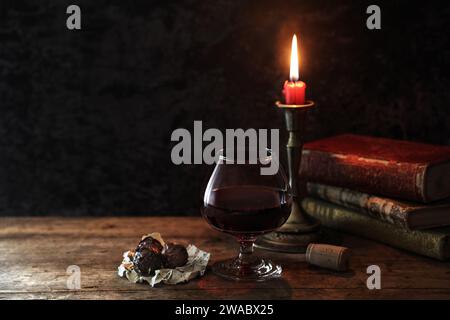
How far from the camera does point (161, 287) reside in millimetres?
1264

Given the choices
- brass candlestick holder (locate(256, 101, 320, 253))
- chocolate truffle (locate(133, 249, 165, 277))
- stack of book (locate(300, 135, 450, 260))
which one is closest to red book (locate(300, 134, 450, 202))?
stack of book (locate(300, 135, 450, 260))

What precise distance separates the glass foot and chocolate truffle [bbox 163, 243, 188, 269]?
0.07 meters

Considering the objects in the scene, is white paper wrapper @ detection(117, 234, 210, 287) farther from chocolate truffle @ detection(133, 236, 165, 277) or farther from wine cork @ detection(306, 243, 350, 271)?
wine cork @ detection(306, 243, 350, 271)

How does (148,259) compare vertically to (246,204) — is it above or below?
below

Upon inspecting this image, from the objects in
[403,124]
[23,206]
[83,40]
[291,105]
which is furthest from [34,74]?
[403,124]

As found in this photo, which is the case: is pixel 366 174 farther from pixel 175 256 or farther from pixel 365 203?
pixel 175 256

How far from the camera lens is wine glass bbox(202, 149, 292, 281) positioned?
129 cm

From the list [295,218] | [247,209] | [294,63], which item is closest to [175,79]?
[294,63]

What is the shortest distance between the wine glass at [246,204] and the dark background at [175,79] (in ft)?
1.57

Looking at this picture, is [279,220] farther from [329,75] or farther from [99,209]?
[99,209]

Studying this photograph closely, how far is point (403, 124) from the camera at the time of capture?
1807 millimetres

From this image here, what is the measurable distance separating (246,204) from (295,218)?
280 millimetres

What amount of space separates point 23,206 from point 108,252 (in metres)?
0.51
